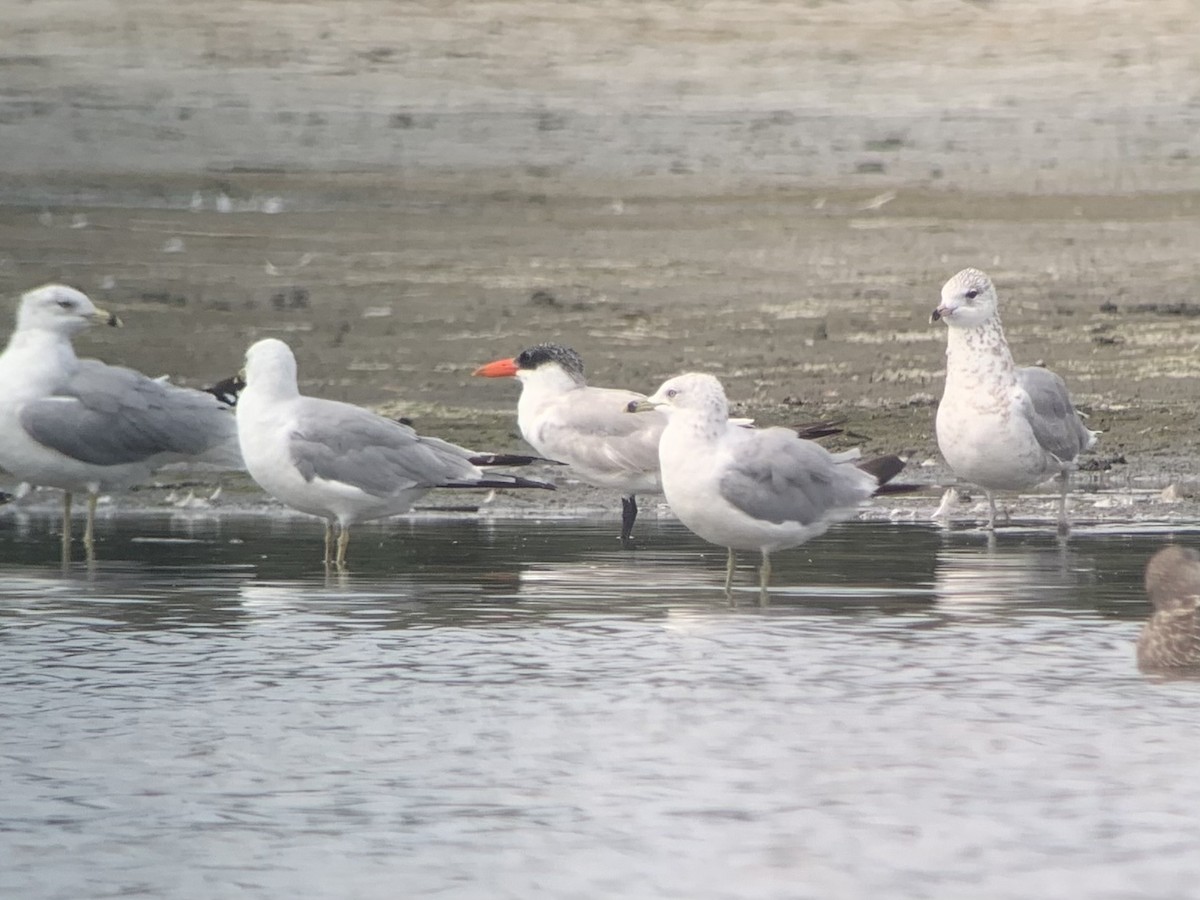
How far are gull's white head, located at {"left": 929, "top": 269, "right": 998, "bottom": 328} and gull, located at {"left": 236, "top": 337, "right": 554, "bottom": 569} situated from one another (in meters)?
2.21

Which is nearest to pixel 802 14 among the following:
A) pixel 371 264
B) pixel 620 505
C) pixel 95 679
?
pixel 371 264

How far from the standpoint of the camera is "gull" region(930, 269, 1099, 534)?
35.7 feet

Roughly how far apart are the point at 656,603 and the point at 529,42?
40.3ft

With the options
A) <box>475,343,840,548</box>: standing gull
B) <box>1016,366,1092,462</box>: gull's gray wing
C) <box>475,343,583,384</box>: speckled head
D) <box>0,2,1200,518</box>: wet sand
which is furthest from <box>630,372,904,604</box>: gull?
<box>0,2,1200,518</box>: wet sand

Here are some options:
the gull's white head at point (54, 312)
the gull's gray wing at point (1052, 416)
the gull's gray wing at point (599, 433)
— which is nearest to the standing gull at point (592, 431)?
the gull's gray wing at point (599, 433)

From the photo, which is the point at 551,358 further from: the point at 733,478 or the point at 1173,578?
the point at 1173,578

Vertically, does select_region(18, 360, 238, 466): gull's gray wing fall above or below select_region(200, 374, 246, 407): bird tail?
below

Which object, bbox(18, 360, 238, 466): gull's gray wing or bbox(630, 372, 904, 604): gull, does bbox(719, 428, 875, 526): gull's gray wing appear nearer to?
bbox(630, 372, 904, 604): gull

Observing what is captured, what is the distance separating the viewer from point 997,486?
11.1 meters

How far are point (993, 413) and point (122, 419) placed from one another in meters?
3.88

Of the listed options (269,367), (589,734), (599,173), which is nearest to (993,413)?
(269,367)

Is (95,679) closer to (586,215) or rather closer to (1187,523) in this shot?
(1187,523)

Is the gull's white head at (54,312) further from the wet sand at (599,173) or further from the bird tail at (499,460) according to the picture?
the wet sand at (599,173)

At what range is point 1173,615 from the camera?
22.5 ft
